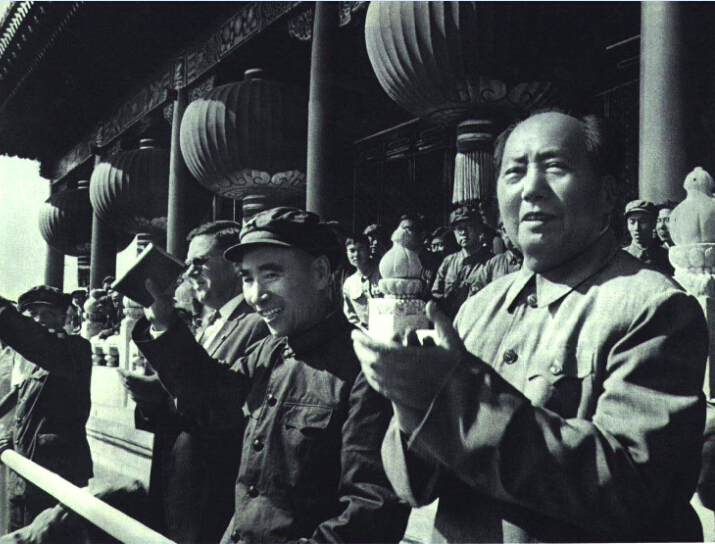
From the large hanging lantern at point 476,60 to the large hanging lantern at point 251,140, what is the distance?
8.37 feet

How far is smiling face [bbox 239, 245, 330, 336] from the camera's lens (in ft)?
6.47

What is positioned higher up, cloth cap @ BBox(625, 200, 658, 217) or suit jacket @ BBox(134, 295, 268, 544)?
cloth cap @ BBox(625, 200, 658, 217)

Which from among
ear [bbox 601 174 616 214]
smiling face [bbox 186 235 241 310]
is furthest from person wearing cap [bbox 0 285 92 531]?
ear [bbox 601 174 616 214]

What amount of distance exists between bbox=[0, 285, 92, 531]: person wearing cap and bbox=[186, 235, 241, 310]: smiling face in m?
1.46

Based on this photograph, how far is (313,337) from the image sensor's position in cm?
197

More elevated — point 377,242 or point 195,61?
point 195,61

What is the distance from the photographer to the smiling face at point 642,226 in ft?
10.1

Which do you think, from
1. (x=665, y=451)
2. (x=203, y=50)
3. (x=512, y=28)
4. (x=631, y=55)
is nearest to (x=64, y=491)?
(x=665, y=451)

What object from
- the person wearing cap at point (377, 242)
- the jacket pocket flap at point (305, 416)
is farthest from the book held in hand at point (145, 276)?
the person wearing cap at point (377, 242)

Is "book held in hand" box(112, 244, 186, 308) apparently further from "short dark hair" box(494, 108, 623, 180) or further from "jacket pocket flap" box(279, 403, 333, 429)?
"short dark hair" box(494, 108, 623, 180)

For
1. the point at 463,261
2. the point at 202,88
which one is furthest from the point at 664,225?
the point at 202,88

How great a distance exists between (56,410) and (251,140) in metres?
3.23

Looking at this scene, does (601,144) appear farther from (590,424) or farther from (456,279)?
(456,279)

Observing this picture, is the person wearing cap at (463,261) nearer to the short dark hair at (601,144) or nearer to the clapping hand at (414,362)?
the short dark hair at (601,144)
